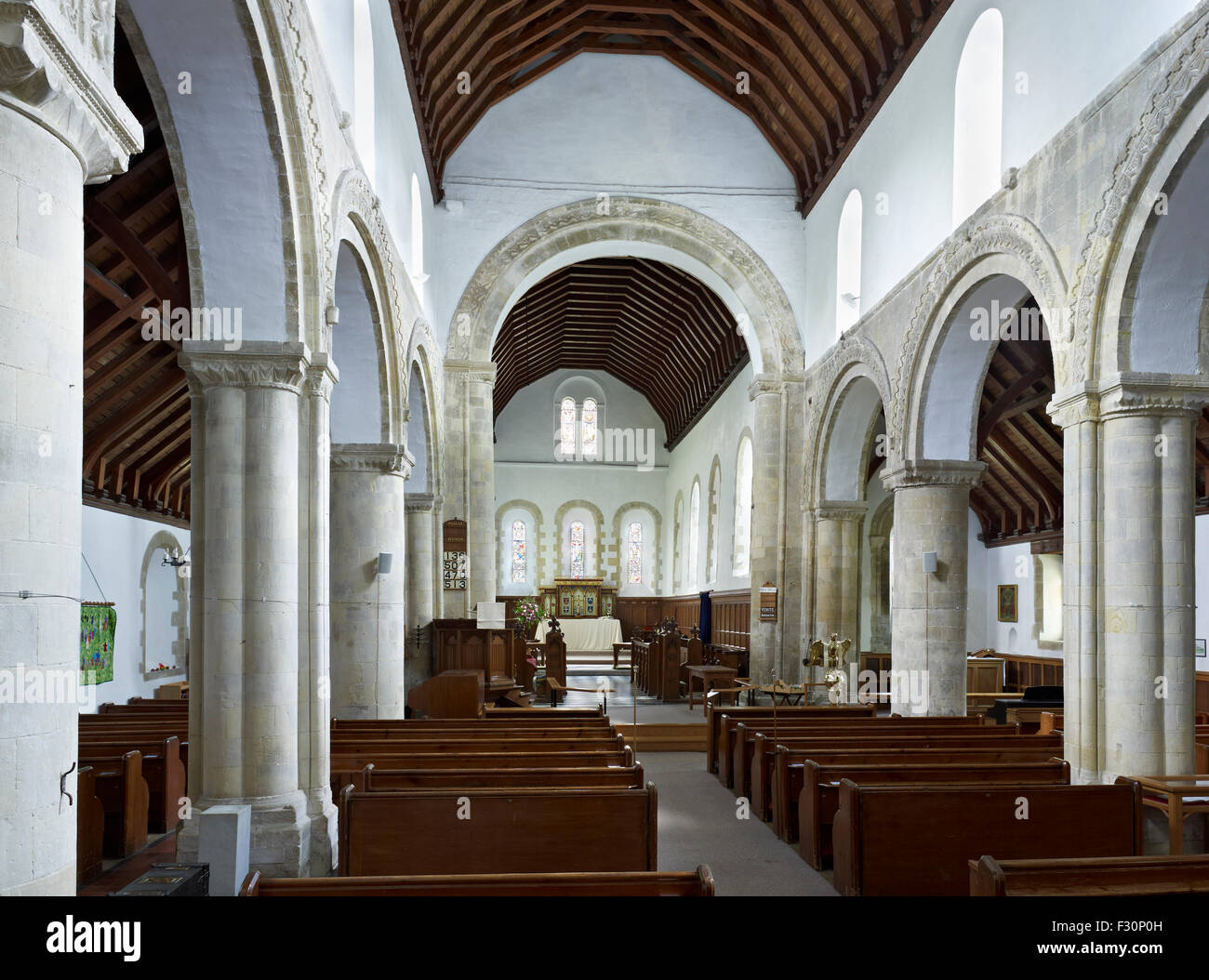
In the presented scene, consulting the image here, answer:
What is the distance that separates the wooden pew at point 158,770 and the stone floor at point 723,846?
3.63 m

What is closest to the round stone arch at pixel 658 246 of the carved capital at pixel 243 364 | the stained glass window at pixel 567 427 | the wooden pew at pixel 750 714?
the wooden pew at pixel 750 714

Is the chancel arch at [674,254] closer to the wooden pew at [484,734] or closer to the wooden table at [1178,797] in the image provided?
the wooden pew at [484,734]

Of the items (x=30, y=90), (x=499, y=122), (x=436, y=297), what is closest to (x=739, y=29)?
(x=499, y=122)

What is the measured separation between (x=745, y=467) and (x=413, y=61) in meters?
11.0

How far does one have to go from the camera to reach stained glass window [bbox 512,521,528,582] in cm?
3166

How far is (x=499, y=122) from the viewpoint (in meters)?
16.1

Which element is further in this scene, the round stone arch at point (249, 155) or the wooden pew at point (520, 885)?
the round stone arch at point (249, 155)

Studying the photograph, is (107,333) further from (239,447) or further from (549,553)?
(549,553)

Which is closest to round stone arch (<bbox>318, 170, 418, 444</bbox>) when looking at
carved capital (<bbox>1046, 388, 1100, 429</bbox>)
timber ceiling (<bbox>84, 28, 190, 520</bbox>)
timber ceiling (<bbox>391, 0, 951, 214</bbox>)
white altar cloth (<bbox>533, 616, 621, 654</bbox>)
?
timber ceiling (<bbox>84, 28, 190, 520</bbox>)

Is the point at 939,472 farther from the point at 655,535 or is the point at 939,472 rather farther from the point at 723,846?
the point at 655,535

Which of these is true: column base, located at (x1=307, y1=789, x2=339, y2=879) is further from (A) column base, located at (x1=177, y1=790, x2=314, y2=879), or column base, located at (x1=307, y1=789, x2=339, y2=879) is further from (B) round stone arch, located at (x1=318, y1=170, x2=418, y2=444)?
(B) round stone arch, located at (x1=318, y1=170, x2=418, y2=444)

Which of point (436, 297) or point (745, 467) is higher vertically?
point (436, 297)

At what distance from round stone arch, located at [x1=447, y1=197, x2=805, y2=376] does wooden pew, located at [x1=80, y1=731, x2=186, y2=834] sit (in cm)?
921

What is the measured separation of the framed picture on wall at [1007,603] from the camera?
18.5m
